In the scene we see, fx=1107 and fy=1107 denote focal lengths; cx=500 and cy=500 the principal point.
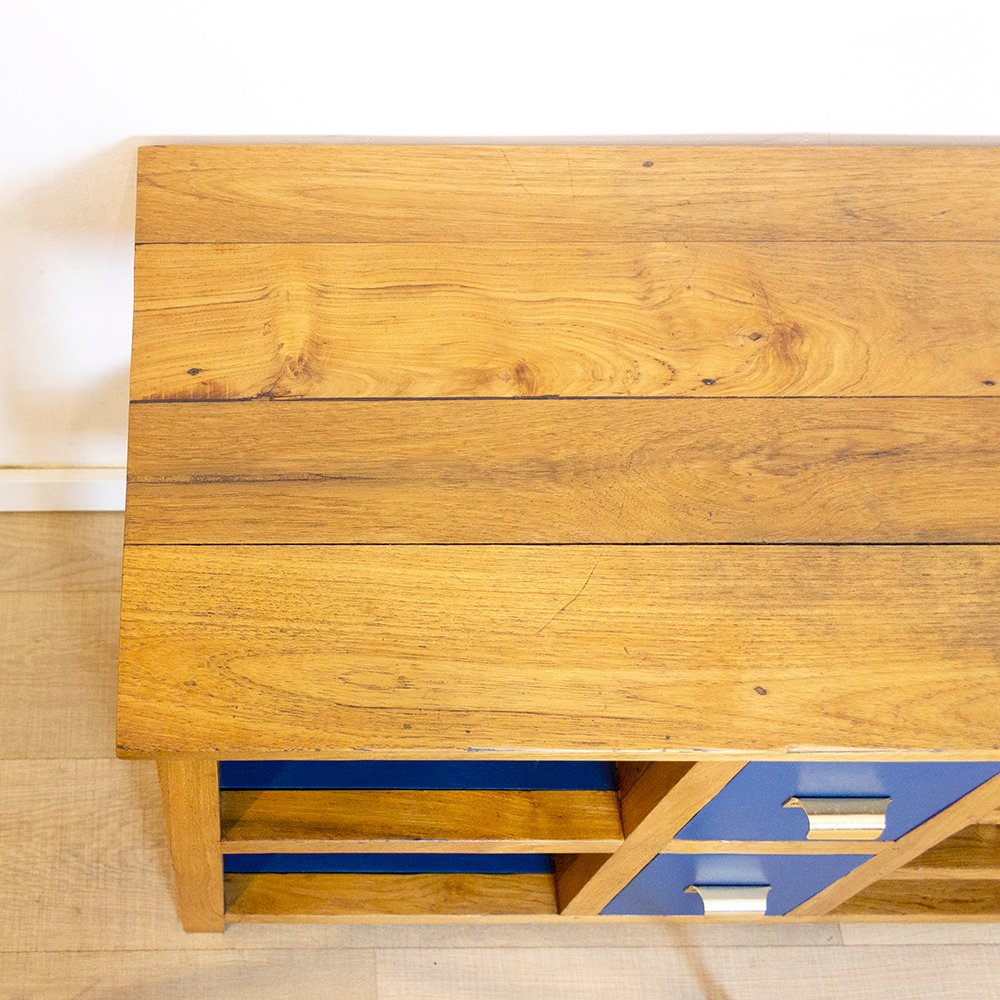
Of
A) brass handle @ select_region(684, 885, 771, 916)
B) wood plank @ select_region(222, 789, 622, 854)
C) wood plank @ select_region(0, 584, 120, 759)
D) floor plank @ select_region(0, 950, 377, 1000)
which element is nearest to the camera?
wood plank @ select_region(222, 789, 622, 854)

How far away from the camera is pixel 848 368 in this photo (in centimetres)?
89

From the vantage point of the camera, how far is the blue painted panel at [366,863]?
123 cm

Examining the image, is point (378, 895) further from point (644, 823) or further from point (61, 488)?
point (61, 488)

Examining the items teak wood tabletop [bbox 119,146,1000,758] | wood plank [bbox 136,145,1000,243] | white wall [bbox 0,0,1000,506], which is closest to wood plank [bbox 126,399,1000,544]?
teak wood tabletop [bbox 119,146,1000,758]

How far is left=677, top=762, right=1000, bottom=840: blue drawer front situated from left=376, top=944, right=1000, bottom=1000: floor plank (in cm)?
38

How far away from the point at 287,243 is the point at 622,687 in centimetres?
45

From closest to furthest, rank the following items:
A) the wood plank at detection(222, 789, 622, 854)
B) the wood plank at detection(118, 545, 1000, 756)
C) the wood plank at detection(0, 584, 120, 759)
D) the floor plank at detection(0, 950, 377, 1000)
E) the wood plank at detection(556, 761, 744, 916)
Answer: the wood plank at detection(118, 545, 1000, 756) < the wood plank at detection(556, 761, 744, 916) < the wood plank at detection(222, 789, 622, 854) < the floor plank at detection(0, 950, 377, 1000) < the wood plank at detection(0, 584, 120, 759)

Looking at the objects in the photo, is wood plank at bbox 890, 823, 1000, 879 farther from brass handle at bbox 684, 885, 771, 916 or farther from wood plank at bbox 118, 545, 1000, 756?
wood plank at bbox 118, 545, 1000, 756

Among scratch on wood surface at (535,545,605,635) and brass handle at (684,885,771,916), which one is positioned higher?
scratch on wood surface at (535,545,605,635)

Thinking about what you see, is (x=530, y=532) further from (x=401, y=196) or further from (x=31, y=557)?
(x=31, y=557)

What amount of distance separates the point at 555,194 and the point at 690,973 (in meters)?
0.92

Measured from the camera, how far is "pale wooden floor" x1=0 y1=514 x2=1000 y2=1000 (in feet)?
4.15

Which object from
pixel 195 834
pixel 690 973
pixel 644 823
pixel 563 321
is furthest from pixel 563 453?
pixel 690 973

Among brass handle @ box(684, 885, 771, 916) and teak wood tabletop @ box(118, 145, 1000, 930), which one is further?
brass handle @ box(684, 885, 771, 916)
